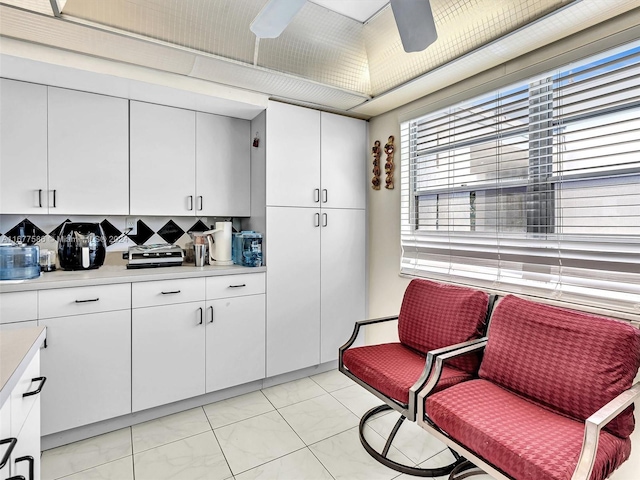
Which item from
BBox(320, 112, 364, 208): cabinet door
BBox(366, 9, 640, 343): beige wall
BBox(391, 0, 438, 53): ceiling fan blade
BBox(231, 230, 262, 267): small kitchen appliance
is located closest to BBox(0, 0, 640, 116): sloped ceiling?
BBox(366, 9, 640, 343): beige wall

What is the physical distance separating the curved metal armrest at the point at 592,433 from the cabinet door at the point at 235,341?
6.83 ft

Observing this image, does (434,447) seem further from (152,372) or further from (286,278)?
(152,372)

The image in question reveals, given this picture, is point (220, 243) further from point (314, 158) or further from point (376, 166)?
point (376, 166)

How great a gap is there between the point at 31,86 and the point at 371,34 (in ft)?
7.42

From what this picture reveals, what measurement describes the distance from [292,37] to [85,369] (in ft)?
8.02

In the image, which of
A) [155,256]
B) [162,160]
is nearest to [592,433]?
[155,256]

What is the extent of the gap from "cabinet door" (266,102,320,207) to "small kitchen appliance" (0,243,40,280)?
1.56m

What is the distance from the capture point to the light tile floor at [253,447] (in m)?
1.88

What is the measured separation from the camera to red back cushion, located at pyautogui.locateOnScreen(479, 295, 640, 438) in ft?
4.77

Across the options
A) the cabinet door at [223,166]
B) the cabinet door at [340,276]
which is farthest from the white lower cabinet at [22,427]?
the cabinet door at [340,276]

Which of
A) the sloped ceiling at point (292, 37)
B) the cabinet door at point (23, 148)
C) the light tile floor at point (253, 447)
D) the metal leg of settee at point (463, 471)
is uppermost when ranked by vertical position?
the sloped ceiling at point (292, 37)

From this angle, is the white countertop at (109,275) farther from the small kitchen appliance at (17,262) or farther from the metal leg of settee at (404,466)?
the metal leg of settee at (404,466)

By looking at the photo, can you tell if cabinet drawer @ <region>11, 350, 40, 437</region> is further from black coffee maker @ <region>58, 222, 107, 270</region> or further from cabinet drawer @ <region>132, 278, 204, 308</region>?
black coffee maker @ <region>58, 222, 107, 270</region>

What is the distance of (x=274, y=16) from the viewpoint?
1354mm
